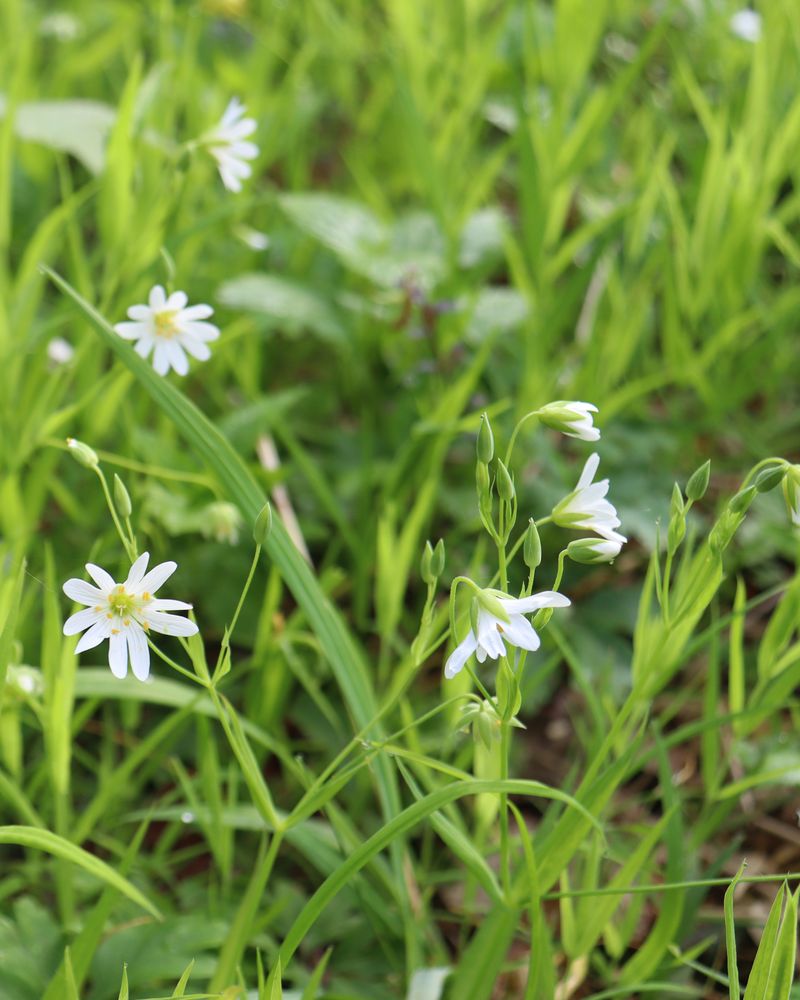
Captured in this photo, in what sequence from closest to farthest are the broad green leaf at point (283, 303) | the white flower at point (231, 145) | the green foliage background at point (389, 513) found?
the green foliage background at point (389, 513), the white flower at point (231, 145), the broad green leaf at point (283, 303)

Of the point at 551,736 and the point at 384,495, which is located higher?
the point at 384,495

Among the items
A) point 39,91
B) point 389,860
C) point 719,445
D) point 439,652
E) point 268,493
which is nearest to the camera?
point 389,860

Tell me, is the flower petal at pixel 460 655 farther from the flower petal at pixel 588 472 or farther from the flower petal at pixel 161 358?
the flower petal at pixel 161 358

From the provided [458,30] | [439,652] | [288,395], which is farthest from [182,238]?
[458,30]

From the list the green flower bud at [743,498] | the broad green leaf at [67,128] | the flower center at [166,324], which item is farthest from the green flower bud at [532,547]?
the broad green leaf at [67,128]

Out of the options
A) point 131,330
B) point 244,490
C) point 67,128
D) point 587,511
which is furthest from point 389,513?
point 67,128

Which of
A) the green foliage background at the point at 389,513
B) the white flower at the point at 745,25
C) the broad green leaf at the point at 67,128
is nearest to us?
the green foliage background at the point at 389,513

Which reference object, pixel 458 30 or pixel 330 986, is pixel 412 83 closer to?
pixel 458 30
